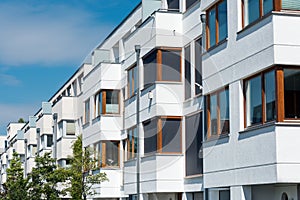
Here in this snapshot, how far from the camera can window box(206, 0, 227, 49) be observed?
21391mm

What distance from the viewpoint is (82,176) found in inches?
1355

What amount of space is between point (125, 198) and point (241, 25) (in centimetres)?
1740

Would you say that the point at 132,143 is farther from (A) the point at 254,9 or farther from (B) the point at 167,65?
(A) the point at 254,9

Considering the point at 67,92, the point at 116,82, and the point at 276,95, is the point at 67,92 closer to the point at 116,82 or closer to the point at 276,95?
the point at 116,82

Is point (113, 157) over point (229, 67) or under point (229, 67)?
under

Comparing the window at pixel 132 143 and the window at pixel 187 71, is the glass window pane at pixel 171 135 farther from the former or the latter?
the window at pixel 132 143

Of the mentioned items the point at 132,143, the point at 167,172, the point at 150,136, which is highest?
the point at 150,136

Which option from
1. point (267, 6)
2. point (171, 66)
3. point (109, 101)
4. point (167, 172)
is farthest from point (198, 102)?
point (109, 101)

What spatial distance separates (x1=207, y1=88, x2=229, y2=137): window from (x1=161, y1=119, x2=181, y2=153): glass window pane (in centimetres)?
496

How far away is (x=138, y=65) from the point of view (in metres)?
30.4

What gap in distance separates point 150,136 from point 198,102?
3630 mm

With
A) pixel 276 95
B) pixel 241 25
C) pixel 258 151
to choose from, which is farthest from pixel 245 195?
pixel 241 25

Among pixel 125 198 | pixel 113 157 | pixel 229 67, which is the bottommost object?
pixel 125 198

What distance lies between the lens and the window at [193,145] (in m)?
25.6
